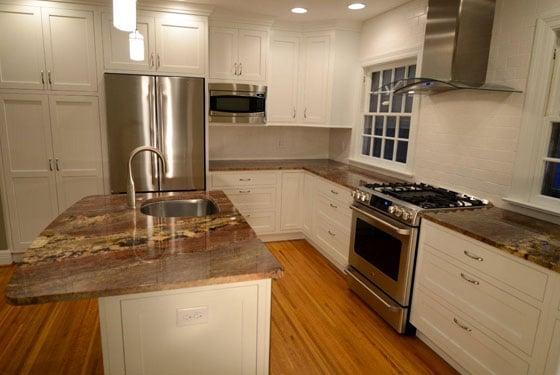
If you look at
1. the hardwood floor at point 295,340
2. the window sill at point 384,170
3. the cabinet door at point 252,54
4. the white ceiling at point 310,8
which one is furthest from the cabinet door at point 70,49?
the window sill at point 384,170

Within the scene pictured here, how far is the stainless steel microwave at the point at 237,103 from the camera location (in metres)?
3.87

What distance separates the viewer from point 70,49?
3252 millimetres

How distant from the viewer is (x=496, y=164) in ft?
8.33

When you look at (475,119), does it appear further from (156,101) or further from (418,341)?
(156,101)

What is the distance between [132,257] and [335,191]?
2333 millimetres

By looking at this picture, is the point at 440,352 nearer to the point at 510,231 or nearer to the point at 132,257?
the point at 510,231

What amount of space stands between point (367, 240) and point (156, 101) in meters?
2.28

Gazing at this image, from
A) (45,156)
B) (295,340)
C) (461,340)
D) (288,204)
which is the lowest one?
(295,340)

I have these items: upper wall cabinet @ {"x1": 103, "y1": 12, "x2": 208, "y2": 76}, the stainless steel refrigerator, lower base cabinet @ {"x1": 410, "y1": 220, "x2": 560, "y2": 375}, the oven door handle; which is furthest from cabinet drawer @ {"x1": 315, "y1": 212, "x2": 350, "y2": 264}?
upper wall cabinet @ {"x1": 103, "y1": 12, "x2": 208, "y2": 76}

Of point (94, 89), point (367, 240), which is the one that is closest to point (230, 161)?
point (94, 89)

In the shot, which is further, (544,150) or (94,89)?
(94,89)

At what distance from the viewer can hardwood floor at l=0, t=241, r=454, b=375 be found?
2.21m

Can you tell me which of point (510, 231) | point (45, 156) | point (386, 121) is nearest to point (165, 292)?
point (510, 231)

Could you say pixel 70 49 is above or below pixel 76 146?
above
